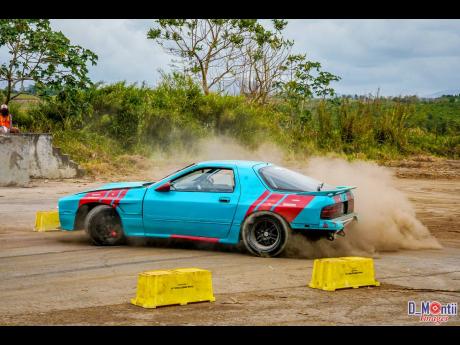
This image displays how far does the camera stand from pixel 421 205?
20.1 meters

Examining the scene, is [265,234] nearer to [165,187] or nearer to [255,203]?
[255,203]

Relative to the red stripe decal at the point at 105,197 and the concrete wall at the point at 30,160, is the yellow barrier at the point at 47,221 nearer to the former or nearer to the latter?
the red stripe decal at the point at 105,197

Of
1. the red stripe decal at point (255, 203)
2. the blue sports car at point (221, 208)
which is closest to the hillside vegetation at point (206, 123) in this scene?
the blue sports car at point (221, 208)

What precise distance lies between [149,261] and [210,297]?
273cm

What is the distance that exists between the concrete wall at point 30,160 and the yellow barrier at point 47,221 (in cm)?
749

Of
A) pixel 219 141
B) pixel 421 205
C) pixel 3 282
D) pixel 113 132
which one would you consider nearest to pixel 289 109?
pixel 219 141

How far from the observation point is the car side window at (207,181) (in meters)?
12.4

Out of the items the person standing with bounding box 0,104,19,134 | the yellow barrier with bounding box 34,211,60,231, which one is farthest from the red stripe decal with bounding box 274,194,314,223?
the person standing with bounding box 0,104,19,134

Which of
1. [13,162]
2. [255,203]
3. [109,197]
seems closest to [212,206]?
[255,203]

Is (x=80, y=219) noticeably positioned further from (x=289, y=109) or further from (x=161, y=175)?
(x=289, y=109)

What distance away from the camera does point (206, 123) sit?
3066 cm

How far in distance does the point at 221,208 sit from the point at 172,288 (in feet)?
11.5

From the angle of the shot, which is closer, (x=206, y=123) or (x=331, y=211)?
(x=331, y=211)

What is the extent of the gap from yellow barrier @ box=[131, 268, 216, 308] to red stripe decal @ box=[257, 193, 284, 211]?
2.99 metres
